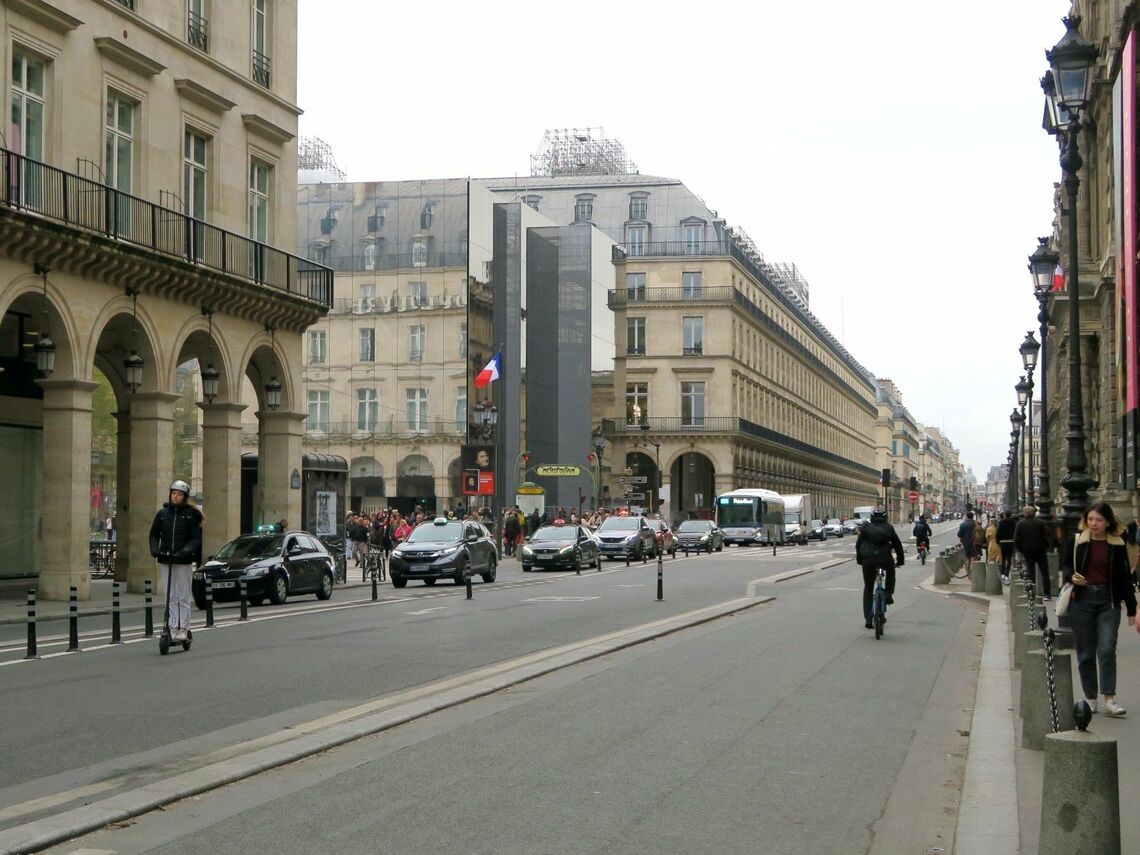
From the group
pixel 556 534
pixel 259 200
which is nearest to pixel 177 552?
pixel 259 200

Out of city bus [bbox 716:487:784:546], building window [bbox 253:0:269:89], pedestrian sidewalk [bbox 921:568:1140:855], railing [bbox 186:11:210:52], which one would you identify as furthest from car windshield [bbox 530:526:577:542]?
city bus [bbox 716:487:784:546]

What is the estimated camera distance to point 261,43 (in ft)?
117

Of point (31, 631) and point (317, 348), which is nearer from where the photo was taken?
point (31, 631)

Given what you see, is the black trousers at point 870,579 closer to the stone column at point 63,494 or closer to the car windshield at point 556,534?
the stone column at point 63,494

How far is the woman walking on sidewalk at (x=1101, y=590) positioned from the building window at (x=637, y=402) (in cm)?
8324

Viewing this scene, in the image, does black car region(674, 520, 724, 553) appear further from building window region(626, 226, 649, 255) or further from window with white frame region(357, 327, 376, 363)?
building window region(626, 226, 649, 255)

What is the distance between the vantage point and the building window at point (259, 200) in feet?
115

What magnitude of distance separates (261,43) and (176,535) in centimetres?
2192

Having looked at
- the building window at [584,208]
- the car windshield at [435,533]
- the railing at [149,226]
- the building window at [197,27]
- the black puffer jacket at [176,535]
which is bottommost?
→ the car windshield at [435,533]

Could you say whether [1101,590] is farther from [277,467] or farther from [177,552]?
[277,467]

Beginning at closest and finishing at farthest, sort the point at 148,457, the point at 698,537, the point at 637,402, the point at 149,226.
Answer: the point at 149,226 < the point at 148,457 < the point at 698,537 < the point at 637,402

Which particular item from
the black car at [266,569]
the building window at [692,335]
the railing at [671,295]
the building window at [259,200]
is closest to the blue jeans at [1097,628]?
the black car at [266,569]

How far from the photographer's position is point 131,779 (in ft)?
29.1

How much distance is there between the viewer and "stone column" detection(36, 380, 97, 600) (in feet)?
89.6
